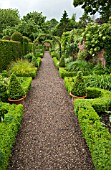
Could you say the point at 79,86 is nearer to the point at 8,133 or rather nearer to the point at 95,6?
the point at 8,133

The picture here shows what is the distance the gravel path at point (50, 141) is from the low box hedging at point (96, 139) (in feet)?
1.31

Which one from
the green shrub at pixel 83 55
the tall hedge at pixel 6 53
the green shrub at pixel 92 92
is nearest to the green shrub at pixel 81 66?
the green shrub at pixel 83 55

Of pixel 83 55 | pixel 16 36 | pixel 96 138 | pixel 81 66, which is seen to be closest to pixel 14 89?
pixel 96 138

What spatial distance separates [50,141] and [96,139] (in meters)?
1.20

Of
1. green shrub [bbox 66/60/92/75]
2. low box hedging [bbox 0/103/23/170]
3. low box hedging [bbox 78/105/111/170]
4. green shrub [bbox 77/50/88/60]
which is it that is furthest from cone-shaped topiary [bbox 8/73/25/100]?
green shrub [bbox 77/50/88/60]

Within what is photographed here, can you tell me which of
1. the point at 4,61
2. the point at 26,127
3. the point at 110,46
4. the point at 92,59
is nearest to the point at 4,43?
the point at 4,61

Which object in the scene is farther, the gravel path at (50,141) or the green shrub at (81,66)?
the green shrub at (81,66)

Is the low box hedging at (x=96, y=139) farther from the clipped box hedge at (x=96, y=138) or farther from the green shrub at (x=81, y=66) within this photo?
the green shrub at (x=81, y=66)

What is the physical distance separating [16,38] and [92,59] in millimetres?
8651

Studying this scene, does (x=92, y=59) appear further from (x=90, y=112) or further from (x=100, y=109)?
(x=90, y=112)

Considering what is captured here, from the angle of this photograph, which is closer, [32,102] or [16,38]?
[32,102]

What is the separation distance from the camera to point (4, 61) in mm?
11508

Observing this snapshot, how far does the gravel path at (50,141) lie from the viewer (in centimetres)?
332

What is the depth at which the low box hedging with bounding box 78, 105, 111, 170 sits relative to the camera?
271 cm
